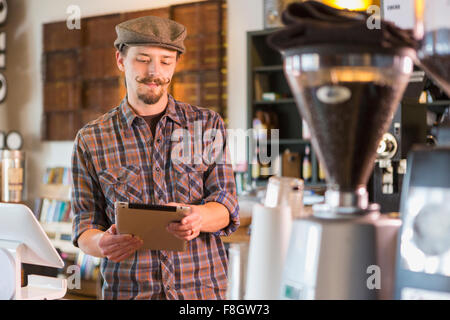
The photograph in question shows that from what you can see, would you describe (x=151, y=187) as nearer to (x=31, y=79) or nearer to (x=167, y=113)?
(x=167, y=113)

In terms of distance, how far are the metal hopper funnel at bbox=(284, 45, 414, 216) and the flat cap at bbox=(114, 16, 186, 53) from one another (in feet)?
3.56

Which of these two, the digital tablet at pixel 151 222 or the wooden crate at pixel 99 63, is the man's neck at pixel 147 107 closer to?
the digital tablet at pixel 151 222

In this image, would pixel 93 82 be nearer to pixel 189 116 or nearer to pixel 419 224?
pixel 189 116

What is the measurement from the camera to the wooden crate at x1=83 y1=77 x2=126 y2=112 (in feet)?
20.3

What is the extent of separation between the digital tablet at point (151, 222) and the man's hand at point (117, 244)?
0.02 m

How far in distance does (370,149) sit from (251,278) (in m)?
0.31

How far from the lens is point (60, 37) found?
21.5 ft

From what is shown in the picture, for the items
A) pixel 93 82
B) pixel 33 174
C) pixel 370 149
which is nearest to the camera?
pixel 370 149

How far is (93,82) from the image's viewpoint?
250 inches

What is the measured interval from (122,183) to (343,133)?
1.15m

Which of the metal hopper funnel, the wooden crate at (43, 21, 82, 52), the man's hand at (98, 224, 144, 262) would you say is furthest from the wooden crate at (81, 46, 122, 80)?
the metal hopper funnel

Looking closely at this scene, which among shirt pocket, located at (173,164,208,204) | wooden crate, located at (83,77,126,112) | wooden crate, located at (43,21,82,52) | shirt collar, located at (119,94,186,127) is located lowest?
shirt pocket, located at (173,164,208,204)

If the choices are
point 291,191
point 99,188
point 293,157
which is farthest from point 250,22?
point 291,191

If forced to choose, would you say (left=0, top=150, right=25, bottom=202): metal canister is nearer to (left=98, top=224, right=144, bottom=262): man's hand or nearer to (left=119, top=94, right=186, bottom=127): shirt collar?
(left=119, top=94, right=186, bottom=127): shirt collar
